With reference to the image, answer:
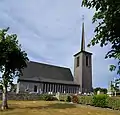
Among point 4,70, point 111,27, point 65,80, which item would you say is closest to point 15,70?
point 4,70

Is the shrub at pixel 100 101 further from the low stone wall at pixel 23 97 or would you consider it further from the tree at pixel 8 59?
the low stone wall at pixel 23 97

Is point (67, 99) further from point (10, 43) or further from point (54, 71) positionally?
point (54, 71)

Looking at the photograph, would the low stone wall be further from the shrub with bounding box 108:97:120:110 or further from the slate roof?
the shrub with bounding box 108:97:120:110

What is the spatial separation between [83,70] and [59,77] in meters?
8.93

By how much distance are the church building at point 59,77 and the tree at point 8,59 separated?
40.8 m

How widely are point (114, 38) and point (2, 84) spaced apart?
19.1 m

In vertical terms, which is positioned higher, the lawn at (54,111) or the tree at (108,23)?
the tree at (108,23)

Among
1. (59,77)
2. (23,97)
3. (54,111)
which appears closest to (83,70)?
(59,77)

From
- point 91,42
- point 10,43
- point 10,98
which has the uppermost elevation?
point 10,43

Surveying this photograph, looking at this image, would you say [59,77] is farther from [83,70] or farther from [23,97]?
[23,97]

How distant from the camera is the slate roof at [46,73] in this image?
225ft

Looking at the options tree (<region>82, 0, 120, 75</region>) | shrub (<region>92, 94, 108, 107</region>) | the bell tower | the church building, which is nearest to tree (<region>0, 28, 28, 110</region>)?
shrub (<region>92, 94, 108, 107</region>)

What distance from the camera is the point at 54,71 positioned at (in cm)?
7619

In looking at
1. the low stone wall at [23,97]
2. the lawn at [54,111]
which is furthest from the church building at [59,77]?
the lawn at [54,111]
